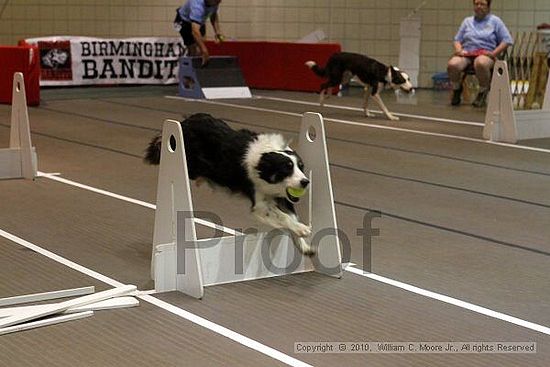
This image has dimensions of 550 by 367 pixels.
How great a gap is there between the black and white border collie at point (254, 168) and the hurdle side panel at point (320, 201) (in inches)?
3.5

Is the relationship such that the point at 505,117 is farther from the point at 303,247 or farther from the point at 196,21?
the point at 303,247

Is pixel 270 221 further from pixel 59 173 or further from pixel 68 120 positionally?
pixel 68 120

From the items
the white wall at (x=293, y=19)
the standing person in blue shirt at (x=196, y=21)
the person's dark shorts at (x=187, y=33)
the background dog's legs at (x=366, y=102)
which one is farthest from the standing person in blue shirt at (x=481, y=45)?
the person's dark shorts at (x=187, y=33)

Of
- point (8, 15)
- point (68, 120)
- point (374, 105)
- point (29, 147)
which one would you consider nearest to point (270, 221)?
point (29, 147)

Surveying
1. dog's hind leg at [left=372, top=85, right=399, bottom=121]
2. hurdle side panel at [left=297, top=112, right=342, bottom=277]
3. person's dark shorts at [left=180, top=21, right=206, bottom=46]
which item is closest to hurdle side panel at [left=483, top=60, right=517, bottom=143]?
dog's hind leg at [left=372, top=85, right=399, bottom=121]

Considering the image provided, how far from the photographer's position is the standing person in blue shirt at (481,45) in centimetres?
1102

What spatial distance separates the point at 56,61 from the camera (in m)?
13.5

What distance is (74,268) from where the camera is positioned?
4.48 m

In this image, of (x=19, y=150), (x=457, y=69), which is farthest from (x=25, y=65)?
(x=457, y=69)

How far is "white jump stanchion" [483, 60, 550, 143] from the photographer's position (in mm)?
8750

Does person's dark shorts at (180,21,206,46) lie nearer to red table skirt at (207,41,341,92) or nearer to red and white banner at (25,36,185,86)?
red table skirt at (207,41,341,92)

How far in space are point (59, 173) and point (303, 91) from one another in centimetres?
687

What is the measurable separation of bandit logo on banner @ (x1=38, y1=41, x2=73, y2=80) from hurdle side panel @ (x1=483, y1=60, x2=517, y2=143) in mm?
6684

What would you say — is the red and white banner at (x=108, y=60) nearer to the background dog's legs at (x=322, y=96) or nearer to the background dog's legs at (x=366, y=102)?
the background dog's legs at (x=322, y=96)
